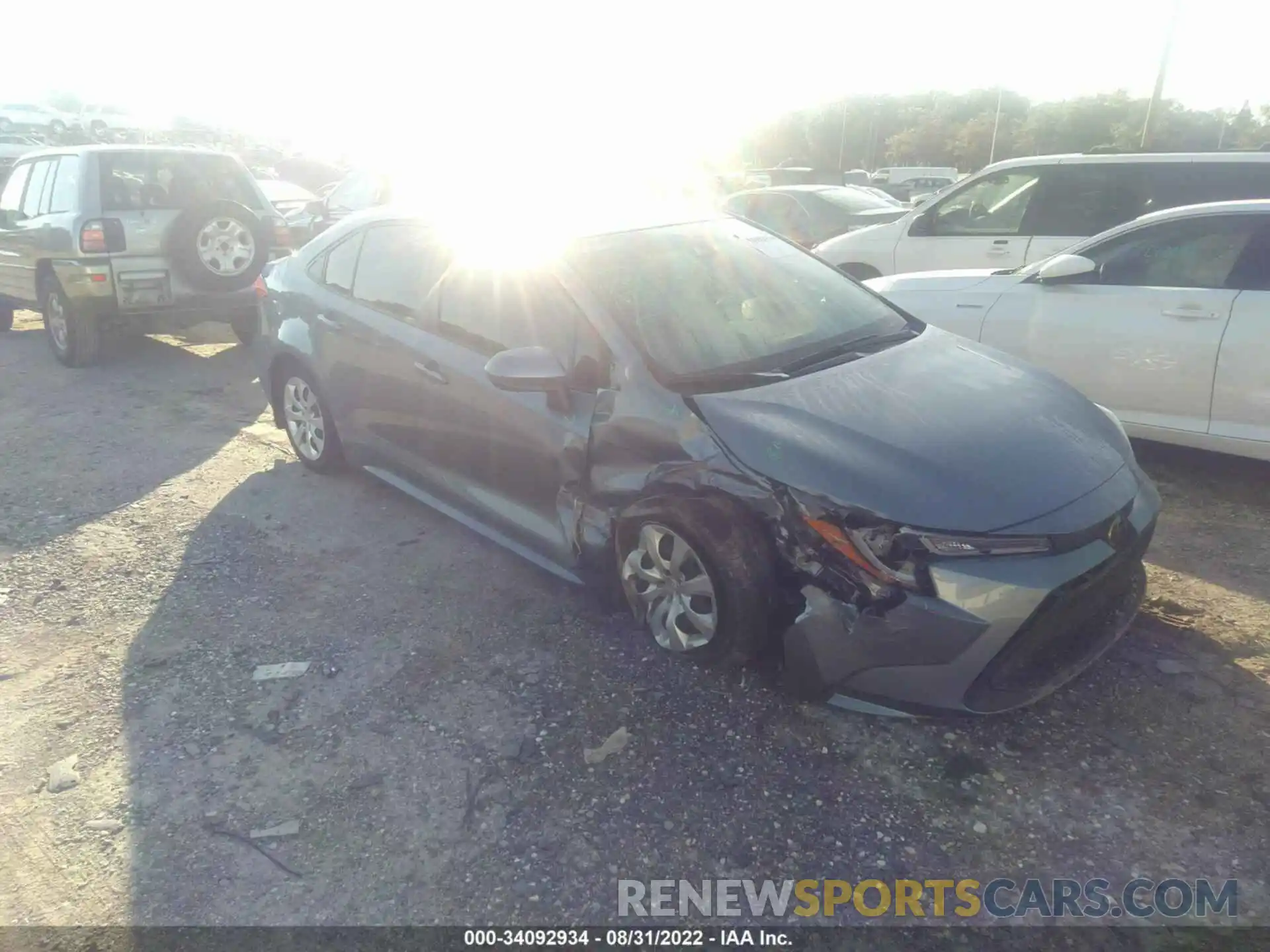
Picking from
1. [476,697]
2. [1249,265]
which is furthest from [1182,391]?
[476,697]

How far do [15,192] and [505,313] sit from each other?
24.2ft

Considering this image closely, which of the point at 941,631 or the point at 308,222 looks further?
the point at 308,222

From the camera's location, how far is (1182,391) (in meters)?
4.64

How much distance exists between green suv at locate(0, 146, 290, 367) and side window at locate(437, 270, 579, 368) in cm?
444

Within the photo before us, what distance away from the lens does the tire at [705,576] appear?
9.61ft

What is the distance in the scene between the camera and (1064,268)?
498 centimetres

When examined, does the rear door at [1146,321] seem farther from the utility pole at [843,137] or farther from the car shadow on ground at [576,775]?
the utility pole at [843,137]

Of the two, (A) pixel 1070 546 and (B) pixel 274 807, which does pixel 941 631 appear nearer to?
(A) pixel 1070 546

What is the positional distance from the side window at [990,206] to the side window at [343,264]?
5.00 meters

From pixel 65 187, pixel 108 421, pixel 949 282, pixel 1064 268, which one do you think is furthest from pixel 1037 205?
pixel 65 187

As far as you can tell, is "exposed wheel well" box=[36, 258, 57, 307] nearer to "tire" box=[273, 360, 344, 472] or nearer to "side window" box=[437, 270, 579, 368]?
"tire" box=[273, 360, 344, 472]

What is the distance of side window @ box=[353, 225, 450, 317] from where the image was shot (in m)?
4.19

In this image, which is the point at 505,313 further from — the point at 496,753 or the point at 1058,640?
the point at 1058,640

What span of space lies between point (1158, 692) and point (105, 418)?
654 centimetres
